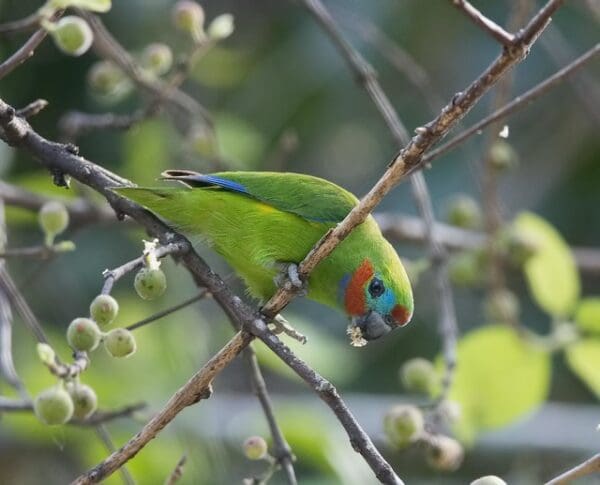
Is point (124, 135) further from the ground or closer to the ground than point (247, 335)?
further from the ground

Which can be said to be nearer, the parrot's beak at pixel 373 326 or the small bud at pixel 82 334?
the small bud at pixel 82 334

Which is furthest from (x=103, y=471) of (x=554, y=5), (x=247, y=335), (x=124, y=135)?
(x=124, y=135)

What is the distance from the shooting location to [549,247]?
12.6 feet

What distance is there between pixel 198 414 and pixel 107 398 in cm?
45

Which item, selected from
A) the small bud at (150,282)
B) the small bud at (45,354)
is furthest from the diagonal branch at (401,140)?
the small bud at (45,354)

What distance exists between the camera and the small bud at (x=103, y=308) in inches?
81.2

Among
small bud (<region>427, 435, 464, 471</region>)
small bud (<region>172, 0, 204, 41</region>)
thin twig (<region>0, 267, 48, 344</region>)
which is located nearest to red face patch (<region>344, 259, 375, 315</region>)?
small bud (<region>427, 435, 464, 471</region>)

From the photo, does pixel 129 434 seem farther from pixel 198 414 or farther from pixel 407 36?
pixel 407 36

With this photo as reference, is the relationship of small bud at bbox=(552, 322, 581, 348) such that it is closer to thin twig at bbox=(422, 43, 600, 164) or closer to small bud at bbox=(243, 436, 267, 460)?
thin twig at bbox=(422, 43, 600, 164)

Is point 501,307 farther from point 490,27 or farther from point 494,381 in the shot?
point 490,27

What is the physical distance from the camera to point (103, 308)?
6.79ft

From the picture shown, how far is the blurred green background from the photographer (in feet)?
14.2

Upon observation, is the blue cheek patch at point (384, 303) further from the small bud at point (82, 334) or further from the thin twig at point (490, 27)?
the thin twig at point (490, 27)

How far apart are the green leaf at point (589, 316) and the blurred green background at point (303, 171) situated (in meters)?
0.80
